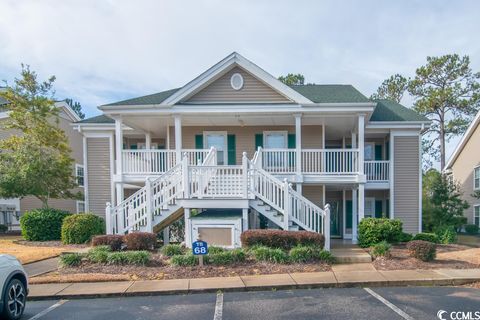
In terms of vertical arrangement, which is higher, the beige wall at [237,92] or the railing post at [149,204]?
the beige wall at [237,92]

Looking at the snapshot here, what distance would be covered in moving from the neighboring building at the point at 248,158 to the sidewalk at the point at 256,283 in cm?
215

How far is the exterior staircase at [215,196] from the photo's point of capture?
9797mm

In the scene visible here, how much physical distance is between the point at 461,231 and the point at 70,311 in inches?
888

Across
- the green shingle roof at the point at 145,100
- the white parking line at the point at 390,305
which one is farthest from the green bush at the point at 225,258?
the green shingle roof at the point at 145,100

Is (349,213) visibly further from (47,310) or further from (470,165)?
(47,310)

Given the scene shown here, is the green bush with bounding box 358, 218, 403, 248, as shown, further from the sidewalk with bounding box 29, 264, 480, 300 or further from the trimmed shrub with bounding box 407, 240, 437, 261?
the sidewalk with bounding box 29, 264, 480, 300

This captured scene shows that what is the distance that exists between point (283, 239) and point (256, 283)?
226 cm

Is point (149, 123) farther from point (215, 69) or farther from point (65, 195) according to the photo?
point (65, 195)

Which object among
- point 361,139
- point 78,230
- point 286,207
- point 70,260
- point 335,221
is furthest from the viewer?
point 335,221

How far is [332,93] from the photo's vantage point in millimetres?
14102

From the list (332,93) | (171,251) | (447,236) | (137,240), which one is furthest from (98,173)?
(447,236)

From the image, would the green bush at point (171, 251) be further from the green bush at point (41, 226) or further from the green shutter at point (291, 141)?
the green shutter at point (291, 141)

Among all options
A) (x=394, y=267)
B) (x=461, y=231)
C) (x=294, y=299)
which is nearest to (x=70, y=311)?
(x=294, y=299)
